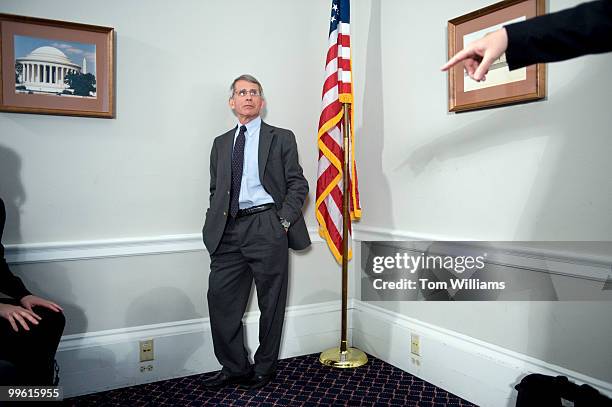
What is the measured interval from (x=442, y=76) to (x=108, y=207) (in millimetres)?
2018

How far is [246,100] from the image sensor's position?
2801 mm

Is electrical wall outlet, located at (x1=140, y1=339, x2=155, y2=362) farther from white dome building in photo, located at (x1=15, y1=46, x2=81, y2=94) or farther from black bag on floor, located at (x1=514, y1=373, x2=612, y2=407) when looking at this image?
black bag on floor, located at (x1=514, y1=373, x2=612, y2=407)

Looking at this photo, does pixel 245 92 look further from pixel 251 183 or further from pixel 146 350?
pixel 146 350

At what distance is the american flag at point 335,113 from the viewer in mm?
2998

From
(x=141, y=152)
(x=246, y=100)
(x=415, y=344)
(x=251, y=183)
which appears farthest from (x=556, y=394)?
(x=141, y=152)

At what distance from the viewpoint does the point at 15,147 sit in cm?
250

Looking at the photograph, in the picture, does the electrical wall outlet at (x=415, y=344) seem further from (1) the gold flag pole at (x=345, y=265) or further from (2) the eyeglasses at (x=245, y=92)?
(2) the eyeglasses at (x=245, y=92)

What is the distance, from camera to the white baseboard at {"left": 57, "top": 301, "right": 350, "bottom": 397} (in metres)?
2.64

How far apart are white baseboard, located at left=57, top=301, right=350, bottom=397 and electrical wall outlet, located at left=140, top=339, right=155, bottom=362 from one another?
23 millimetres

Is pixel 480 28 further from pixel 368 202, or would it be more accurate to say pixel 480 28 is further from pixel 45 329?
pixel 45 329

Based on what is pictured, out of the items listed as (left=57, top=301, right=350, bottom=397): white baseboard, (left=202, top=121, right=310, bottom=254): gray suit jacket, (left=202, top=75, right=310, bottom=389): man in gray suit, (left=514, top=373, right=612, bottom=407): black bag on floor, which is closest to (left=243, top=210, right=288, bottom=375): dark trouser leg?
(left=202, top=75, right=310, bottom=389): man in gray suit

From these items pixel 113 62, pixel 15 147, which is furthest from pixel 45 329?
pixel 113 62

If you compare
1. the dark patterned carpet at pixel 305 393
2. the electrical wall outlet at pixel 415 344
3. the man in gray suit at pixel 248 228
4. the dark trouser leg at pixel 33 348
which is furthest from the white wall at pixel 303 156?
the dark trouser leg at pixel 33 348

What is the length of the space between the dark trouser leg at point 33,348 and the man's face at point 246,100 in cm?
152
